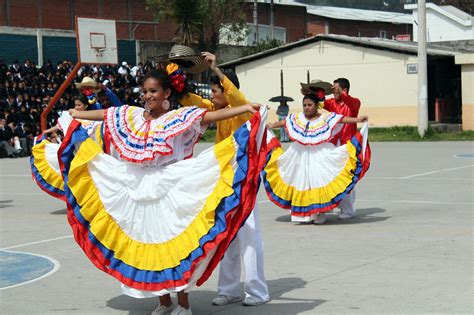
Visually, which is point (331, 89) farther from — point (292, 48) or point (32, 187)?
point (292, 48)

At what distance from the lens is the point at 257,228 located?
290 inches

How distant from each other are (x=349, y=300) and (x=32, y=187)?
1212 centimetres

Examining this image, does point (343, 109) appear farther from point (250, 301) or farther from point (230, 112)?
point (230, 112)

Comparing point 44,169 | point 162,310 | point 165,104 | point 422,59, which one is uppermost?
point 422,59

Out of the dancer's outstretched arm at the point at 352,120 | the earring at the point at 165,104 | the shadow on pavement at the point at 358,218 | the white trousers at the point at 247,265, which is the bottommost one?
the shadow on pavement at the point at 358,218

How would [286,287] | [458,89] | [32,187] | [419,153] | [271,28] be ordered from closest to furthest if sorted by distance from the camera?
[286,287] < [32,187] < [419,153] < [458,89] < [271,28]

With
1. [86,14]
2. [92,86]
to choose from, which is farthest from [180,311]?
[86,14]

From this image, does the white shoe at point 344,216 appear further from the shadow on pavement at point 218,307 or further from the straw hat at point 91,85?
the shadow on pavement at point 218,307

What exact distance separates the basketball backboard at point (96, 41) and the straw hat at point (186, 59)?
2608 cm

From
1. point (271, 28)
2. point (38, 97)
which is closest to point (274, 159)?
point (38, 97)

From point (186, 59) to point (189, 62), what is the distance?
6 cm

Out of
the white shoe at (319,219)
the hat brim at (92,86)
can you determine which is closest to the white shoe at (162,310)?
the hat brim at (92,86)

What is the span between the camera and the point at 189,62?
7.38m

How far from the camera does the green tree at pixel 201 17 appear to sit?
147ft
